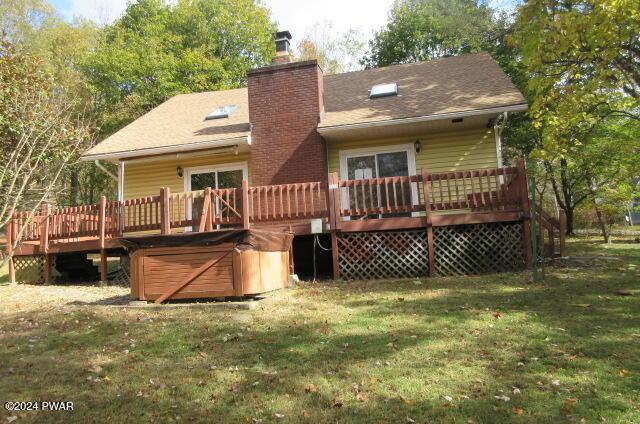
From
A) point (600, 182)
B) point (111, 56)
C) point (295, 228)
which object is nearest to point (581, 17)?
→ point (295, 228)

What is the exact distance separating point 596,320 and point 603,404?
7.71 feet

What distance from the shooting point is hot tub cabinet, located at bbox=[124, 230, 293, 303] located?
682 cm

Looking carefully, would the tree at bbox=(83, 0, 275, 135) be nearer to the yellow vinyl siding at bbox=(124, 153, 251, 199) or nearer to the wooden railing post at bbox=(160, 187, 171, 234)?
the yellow vinyl siding at bbox=(124, 153, 251, 199)

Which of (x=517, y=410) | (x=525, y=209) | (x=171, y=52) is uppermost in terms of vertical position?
(x=171, y=52)

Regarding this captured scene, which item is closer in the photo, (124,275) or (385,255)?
(385,255)

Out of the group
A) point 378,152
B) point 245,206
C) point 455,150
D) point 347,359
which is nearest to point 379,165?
point 378,152

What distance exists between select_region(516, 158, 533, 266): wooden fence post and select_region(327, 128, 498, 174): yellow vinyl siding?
2.73 m

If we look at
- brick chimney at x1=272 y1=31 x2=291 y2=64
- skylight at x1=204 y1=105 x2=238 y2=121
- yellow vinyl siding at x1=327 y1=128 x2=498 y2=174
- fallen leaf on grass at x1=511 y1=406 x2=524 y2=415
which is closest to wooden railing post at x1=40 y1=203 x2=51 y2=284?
skylight at x1=204 y1=105 x2=238 y2=121

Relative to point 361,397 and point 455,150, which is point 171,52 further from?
point 361,397

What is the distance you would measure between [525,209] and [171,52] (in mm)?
23335

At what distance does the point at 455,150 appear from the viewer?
1168 cm

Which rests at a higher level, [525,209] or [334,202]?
[334,202]

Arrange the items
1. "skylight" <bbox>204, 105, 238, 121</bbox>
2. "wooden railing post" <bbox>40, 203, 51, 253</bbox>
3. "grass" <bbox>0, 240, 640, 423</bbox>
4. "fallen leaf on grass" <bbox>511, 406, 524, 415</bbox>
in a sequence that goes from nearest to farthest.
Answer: "fallen leaf on grass" <bbox>511, 406, 524, 415</bbox> → "grass" <bbox>0, 240, 640, 423</bbox> → "wooden railing post" <bbox>40, 203, 51, 253</bbox> → "skylight" <bbox>204, 105, 238, 121</bbox>

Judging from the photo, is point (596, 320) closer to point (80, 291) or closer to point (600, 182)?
point (80, 291)
